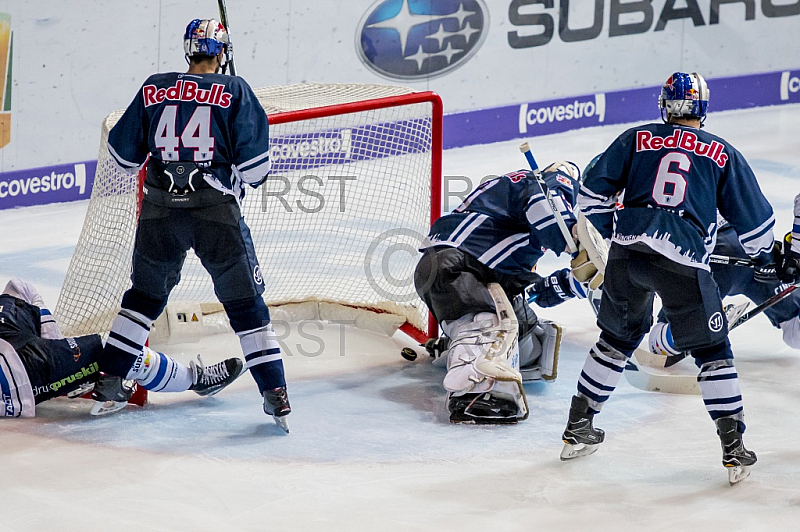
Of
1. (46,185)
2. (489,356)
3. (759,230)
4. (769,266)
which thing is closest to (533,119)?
(46,185)

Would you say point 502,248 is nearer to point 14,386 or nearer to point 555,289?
point 555,289

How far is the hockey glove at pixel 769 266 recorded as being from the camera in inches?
143

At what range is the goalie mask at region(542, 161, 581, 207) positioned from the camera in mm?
4160

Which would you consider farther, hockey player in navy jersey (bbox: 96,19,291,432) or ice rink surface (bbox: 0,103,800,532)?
hockey player in navy jersey (bbox: 96,19,291,432)

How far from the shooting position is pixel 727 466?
11.1 feet

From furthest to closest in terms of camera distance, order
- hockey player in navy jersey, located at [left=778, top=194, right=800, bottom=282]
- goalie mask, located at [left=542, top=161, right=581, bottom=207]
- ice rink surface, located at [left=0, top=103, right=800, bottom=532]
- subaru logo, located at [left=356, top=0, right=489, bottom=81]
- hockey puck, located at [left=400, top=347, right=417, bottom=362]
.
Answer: subaru logo, located at [left=356, top=0, right=489, bottom=81] → hockey puck, located at [left=400, top=347, right=417, bottom=362] → goalie mask, located at [left=542, top=161, right=581, bottom=207] → hockey player in navy jersey, located at [left=778, top=194, right=800, bottom=282] → ice rink surface, located at [left=0, top=103, right=800, bottom=532]

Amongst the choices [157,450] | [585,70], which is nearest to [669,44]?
[585,70]

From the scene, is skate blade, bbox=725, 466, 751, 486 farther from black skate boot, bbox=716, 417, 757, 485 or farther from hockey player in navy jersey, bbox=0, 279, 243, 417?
hockey player in navy jersey, bbox=0, 279, 243, 417

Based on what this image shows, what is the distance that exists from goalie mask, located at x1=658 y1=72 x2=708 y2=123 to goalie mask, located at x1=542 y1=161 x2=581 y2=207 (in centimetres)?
76

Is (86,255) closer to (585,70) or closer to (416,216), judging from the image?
(416,216)

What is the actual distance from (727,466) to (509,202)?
→ 1251 mm

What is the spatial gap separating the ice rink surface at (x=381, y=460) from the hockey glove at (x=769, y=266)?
1.56 feet

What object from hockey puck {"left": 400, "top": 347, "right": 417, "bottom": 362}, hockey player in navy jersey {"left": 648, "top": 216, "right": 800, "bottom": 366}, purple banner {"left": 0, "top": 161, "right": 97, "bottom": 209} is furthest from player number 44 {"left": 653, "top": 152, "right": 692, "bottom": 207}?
purple banner {"left": 0, "top": 161, "right": 97, "bottom": 209}

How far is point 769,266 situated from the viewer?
3.72 metres
